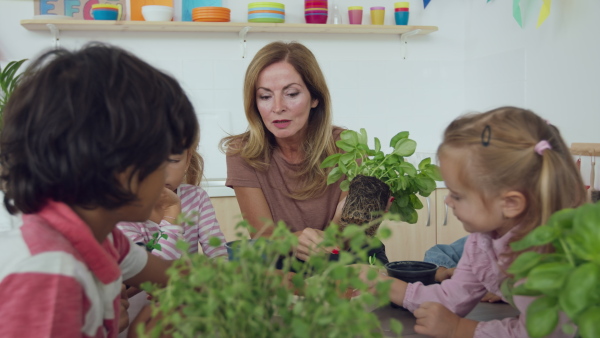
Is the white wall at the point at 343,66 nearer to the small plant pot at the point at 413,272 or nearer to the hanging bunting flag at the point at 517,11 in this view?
the hanging bunting flag at the point at 517,11

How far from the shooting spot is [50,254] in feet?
2.50

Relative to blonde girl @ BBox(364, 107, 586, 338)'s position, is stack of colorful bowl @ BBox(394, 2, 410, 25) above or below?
above

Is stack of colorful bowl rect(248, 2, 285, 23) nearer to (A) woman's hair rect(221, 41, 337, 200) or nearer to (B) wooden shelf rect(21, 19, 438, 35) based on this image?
(B) wooden shelf rect(21, 19, 438, 35)

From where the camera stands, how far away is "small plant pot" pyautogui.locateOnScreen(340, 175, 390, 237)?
4.96 ft

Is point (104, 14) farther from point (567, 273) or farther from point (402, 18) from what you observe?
point (567, 273)

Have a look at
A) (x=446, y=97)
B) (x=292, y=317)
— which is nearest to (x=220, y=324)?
(x=292, y=317)

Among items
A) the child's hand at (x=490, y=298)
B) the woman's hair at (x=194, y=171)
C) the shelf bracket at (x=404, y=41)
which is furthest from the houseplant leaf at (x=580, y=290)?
the shelf bracket at (x=404, y=41)

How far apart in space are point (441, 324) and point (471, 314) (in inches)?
7.5

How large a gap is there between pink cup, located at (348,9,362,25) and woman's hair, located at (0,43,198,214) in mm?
3001

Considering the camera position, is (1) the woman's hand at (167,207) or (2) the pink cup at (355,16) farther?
(2) the pink cup at (355,16)

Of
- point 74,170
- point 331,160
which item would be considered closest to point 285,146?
point 331,160

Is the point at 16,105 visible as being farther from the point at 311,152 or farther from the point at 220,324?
the point at 311,152

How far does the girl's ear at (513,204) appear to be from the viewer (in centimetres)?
119

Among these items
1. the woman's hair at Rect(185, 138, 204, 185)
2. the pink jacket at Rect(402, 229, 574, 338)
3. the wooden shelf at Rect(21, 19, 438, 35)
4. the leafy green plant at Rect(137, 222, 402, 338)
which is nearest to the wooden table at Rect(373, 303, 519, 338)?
→ the pink jacket at Rect(402, 229, 574, 338)
